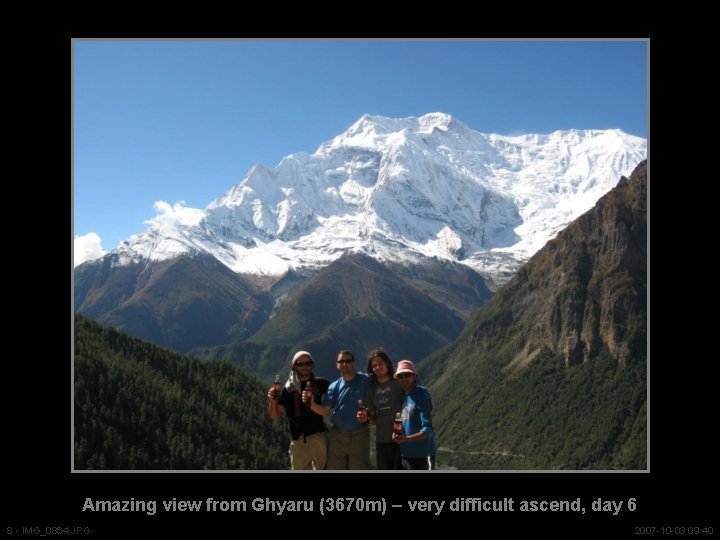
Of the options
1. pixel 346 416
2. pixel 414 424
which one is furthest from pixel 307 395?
pixel 414 424

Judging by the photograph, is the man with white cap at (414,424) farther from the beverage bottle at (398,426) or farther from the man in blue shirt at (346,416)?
the man in blue shirt at (346,416)

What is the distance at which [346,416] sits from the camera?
21.1 m

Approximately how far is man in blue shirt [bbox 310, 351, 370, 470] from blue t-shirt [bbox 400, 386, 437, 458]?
4.26 feet

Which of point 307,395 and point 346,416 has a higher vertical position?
point 307,395

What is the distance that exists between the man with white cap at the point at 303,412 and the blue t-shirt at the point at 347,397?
0.33 m

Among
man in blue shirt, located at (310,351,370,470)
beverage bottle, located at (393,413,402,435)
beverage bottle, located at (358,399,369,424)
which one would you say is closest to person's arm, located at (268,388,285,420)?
man in blue shirt, located at (310,351,370,470)

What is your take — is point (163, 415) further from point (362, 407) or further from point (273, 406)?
point (362, 407)

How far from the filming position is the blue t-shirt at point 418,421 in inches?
800

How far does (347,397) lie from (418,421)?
198cm

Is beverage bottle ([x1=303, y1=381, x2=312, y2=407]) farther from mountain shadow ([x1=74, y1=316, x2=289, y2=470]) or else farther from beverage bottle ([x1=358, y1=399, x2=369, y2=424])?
mountain shadow ([x1=74, y1=316, x2=289, y2=470])
